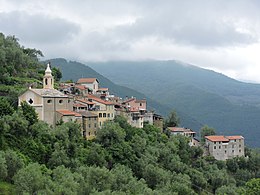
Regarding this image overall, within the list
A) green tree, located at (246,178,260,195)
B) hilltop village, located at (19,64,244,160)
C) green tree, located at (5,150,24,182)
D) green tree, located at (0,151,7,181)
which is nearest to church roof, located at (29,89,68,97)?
hilltop village, located at (19,64,244,160)

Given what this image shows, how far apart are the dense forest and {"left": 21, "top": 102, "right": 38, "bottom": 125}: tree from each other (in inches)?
4.9

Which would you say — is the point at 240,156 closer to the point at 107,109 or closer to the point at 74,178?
the point at 107,109

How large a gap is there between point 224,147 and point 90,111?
30.8 metres

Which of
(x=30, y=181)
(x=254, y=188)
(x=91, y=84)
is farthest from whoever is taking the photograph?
(x=91, y=84)

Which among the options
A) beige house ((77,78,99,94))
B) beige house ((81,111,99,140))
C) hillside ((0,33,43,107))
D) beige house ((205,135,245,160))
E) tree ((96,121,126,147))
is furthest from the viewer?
beige house ((77,78,99,94))

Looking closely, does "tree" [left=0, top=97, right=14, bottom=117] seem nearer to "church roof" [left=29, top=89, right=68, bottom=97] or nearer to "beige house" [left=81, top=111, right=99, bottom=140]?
"church roof" [left=29, top=89, right=68, bottom=97]

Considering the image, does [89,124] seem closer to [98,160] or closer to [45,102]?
[45,102]

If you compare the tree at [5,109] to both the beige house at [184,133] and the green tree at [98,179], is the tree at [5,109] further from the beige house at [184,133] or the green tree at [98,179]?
the beige house at [184,133]

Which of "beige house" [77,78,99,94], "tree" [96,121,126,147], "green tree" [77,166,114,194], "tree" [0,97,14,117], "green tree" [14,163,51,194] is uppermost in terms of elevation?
"beige house" [77,78,99,94]

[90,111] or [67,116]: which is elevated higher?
[90,111]

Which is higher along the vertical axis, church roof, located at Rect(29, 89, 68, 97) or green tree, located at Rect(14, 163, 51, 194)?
church roof, located at Rect(29, 89, 68, 97)

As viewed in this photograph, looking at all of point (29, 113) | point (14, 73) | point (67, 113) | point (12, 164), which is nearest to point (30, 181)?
point (12, 164)

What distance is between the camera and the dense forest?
45.2m

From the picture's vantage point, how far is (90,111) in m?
69.5
